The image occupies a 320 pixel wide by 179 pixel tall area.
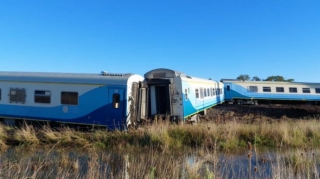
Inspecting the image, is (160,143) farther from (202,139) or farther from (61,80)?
(61,80)

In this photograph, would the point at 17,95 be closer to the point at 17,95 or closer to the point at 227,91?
the point at 17,95

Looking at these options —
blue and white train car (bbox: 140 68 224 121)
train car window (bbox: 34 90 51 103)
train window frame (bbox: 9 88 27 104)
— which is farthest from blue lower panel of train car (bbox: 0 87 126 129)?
blue and white train car (bbox: 140 68 224 121)

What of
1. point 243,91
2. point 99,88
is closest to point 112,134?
point 99,88

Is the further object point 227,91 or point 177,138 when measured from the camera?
point 227,91

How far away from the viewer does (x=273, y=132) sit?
332 inches

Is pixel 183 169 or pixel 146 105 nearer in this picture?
pixel 183 169

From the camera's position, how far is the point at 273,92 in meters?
27.8

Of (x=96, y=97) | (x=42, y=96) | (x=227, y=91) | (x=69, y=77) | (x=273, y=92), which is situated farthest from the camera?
(x=227, y=91)

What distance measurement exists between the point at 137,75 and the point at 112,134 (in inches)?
147

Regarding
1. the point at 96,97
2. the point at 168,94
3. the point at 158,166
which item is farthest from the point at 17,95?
the point at 158,166

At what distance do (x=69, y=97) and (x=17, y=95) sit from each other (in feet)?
9.11

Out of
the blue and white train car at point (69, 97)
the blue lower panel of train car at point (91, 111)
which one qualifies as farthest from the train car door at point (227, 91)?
the blue lower panel of train car at point (91, 111)

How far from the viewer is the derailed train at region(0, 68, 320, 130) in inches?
408

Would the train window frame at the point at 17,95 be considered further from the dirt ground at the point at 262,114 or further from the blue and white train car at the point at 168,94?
the dirt ground at the point at 262,114
